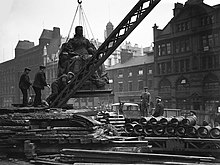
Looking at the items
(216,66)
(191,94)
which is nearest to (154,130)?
(216,66)

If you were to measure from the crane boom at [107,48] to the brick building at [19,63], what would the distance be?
11.0 meters

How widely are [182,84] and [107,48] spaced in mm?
10045

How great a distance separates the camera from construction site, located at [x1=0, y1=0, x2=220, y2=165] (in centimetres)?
751

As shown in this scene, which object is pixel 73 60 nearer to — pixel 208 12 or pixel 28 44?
pixel 208 12

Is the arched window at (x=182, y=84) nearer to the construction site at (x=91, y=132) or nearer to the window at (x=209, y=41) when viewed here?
the window at (x=209, y=41)

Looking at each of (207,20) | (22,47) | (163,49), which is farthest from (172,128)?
(22,47)

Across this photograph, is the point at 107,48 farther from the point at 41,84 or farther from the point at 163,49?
the point at 163,49

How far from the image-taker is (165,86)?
70.0ft

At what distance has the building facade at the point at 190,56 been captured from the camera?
50.5ft

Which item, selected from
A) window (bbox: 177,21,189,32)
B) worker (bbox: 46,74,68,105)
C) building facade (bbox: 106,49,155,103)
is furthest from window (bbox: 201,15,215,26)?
worker (bbox: 46,74,68,105)

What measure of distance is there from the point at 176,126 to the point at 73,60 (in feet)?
15.1

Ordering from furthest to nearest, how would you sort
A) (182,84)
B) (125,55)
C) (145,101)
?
(125,55) < (182,84) < (145,101)

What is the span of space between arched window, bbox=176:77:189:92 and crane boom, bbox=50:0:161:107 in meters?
9.63

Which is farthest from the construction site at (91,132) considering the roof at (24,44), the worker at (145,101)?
the roof at (24,44)
